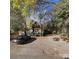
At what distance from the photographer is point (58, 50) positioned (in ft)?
9.06

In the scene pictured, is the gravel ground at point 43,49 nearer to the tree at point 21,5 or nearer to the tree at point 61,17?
the tree at point 61,17

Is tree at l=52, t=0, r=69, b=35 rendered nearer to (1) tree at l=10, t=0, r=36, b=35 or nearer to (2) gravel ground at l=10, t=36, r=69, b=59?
(2) gravel ground at l=10, t=36, r=69, b=59

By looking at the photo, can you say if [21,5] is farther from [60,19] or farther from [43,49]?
[43,49]

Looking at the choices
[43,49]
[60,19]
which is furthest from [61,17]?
[43,49]

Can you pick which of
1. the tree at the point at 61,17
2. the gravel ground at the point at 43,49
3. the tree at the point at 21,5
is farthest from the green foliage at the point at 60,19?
the tree at the point at 21,5

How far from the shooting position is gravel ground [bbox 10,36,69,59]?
2758mm

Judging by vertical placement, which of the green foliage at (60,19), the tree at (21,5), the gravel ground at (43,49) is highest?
the tree at (21,5)

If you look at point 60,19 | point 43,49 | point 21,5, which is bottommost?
point 43,49

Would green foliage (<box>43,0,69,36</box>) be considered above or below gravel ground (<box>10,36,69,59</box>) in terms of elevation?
above

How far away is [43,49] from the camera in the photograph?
9.05 feet

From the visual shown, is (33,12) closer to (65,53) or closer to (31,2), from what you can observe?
(31,2)

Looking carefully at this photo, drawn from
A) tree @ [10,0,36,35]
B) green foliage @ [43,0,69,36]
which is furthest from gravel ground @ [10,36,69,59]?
tree @ [10,0,36,35]

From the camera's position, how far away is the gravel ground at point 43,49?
2.76m

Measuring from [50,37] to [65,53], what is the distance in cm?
29
